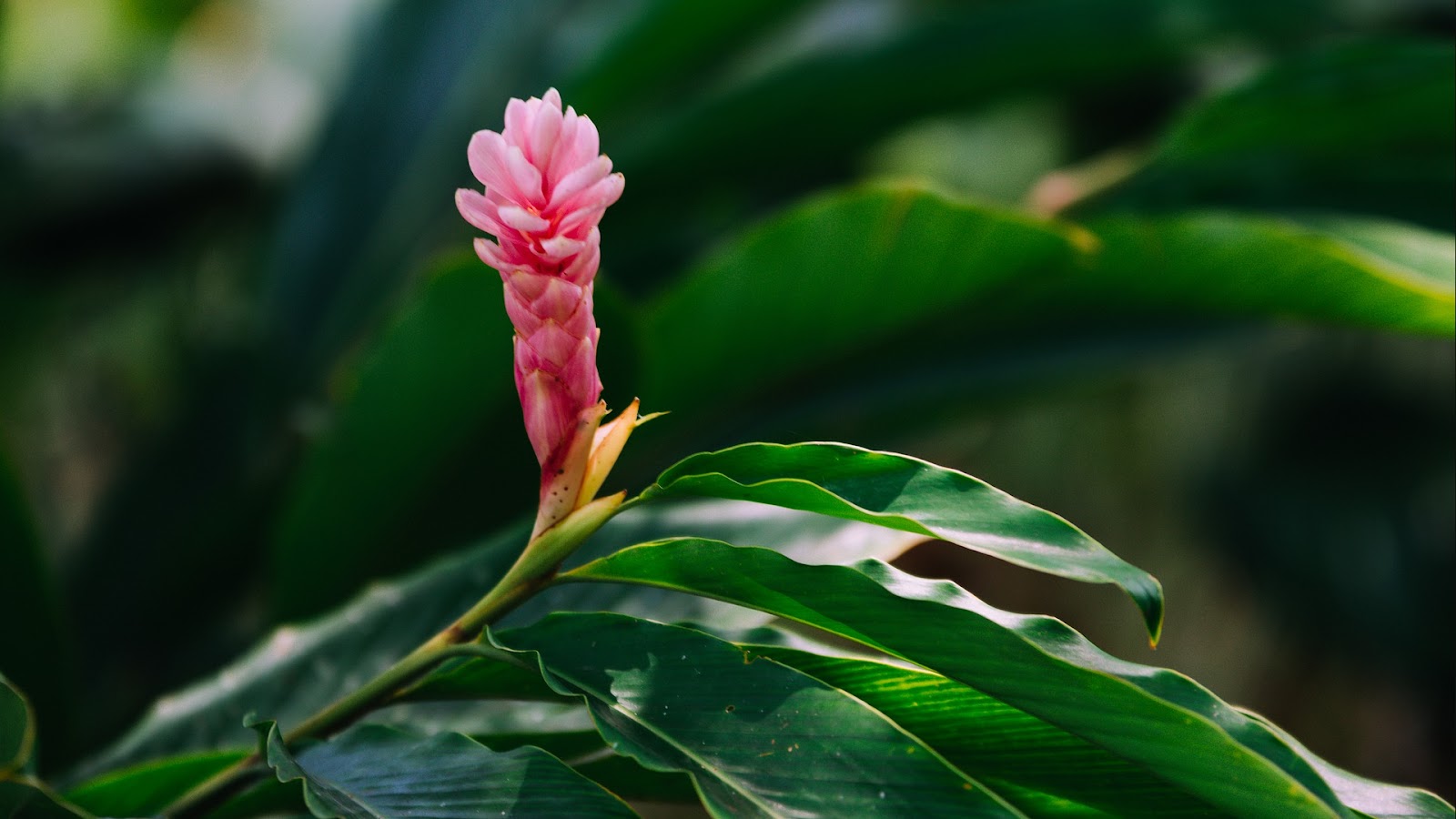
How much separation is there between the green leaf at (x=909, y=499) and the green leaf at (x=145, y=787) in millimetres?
181

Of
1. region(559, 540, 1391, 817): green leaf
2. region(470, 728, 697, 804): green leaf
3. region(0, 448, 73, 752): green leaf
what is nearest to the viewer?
region(559, 540, 1391, 817): green leaf

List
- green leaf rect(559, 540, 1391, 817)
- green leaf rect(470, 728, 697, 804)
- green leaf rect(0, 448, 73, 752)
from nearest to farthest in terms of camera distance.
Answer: green leaf rect(559, 540, 1391, 817) < green leaf rect(470, 728, 697, 804) < green leaf rect(0, 448, 73, 752)

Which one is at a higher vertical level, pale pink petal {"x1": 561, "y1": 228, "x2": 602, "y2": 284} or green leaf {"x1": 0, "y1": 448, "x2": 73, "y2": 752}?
pale pink petal {"x1": 561, "y1": 228, "x2": 602, "y2": 284}

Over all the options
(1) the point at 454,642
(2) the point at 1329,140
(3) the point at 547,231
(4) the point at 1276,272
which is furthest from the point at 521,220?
(2) the point at 1329,140

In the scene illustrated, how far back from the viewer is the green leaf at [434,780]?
0.26 m

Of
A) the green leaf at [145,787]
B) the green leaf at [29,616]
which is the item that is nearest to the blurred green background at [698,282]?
the green leaf at [29,616]

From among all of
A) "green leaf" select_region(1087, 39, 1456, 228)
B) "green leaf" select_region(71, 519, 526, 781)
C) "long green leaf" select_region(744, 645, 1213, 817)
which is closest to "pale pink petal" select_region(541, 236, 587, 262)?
"long green leaf" select_region(744, 645, 1213, 817)

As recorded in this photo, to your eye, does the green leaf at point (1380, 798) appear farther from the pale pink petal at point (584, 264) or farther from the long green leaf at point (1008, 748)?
the pale pink petal at point (584, 264)

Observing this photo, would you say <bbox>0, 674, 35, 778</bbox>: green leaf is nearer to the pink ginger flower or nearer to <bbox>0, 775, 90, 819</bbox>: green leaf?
<bbox>0, 775, 90, 819</bbox>: green leaf

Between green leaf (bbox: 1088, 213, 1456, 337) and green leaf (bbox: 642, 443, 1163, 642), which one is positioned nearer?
green leaf (bbox: 642, 443, 1163, 642)

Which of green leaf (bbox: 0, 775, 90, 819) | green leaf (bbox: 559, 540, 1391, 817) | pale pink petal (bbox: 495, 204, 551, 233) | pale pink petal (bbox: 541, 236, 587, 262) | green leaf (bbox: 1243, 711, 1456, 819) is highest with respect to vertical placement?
pale pink petal (bbox: 495, 204, 551, 233)

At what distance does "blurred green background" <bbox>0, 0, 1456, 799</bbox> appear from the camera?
517 millimetres

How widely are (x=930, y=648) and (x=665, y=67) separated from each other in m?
0.66

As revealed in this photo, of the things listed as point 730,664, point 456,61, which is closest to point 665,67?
point 456,61
